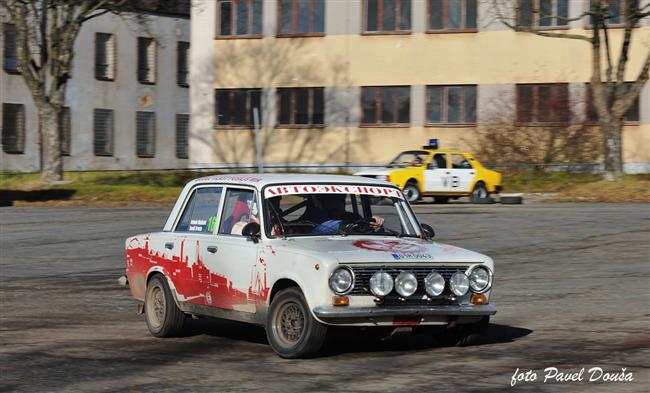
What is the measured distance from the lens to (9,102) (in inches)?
2183

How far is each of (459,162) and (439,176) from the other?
907mm

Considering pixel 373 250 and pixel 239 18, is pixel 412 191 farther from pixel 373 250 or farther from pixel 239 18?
pixel 373 250

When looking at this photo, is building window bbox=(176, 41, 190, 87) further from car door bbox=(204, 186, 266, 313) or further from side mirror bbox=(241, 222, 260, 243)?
side mirror bbox=(241, 222, 260, 243)

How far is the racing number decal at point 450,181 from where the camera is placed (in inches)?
1404

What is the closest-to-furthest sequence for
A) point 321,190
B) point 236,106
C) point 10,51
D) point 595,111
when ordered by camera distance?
point 321,190
point 595,111
point 236,106
point 10,51

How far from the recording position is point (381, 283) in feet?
33.3

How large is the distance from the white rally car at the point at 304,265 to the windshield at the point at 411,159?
23470 millimetres

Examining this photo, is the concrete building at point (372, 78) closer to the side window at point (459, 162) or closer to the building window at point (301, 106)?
the building window at point (301, 106)

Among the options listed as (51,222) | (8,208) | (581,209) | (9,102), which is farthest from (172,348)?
(9,102)

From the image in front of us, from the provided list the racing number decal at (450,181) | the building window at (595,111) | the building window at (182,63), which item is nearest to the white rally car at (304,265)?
the racing number decal at (450,181)

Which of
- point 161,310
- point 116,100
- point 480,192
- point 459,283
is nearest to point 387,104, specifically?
point 480,192

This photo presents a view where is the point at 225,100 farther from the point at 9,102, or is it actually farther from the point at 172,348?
the point at 172,348

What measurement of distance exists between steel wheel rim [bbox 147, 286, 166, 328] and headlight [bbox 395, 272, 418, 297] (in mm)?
2849

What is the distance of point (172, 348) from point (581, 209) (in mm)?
20671
